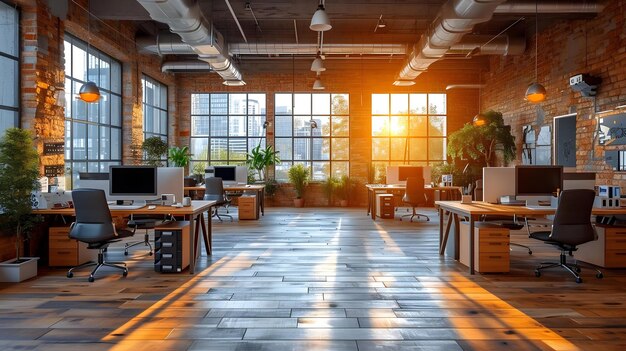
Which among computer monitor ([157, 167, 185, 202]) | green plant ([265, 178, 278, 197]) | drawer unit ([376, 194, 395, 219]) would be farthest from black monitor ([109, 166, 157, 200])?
green plant ([265, 178, 278, 197])

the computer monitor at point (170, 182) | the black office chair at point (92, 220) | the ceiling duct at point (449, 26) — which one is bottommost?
the black office chair at point (92, 220)

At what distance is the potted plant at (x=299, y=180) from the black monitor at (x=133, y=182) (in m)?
7.55

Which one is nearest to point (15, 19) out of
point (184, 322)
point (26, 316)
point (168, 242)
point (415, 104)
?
point (168, 242)

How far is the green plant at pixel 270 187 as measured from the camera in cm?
1334

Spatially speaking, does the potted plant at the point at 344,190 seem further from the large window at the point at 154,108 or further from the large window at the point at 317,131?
the large window at the point at 154,108

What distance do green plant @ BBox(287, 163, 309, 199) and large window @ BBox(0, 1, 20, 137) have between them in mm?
7900

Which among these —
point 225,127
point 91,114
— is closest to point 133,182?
point 91,114

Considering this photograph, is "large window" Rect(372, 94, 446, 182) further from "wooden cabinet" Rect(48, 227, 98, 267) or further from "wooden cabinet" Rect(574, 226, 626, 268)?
"wooden cabinet" Rect(48, 227, 98, 267)

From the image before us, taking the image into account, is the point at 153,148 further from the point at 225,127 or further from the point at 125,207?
the point at 125,207

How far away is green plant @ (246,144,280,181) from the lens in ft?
43.2

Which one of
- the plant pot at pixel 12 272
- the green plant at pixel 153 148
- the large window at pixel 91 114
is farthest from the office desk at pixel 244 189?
the plant pot at pixel 12 272

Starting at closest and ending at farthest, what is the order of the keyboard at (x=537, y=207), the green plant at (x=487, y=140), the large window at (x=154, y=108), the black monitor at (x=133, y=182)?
the keyboard at (x=537, y=207) < the black monitor at (x=133, y=182) < the green plant at (x=487, y=140) < the large window at (x=154, y=108)

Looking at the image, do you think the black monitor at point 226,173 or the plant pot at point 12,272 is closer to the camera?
the plant pot at point 12,272

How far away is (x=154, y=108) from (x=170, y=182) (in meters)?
6.94
